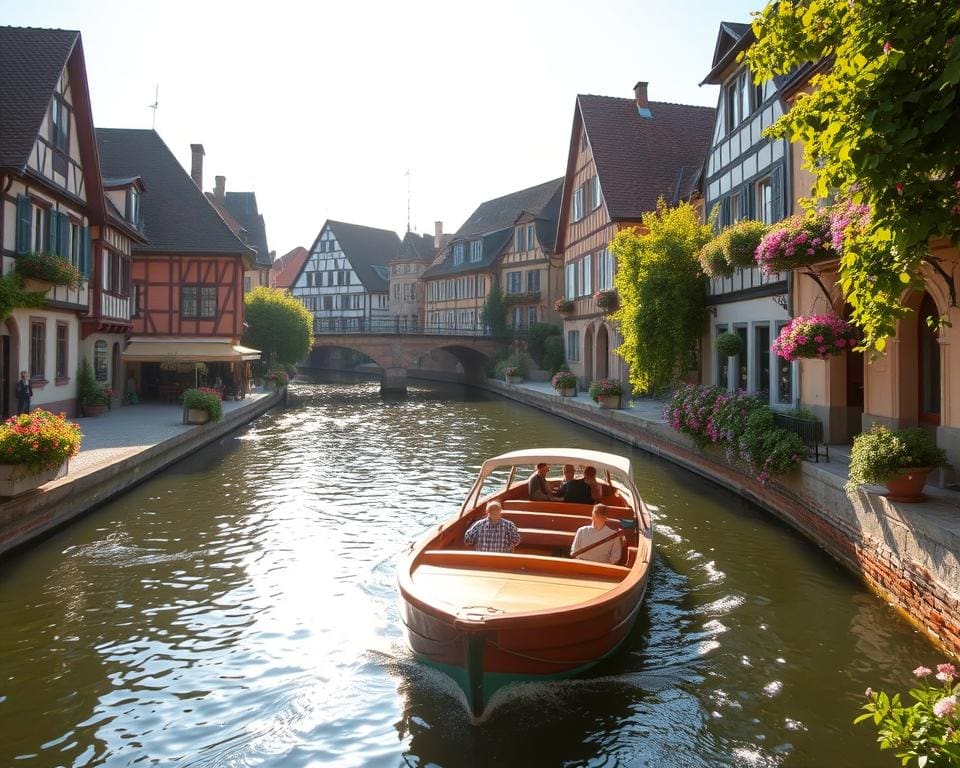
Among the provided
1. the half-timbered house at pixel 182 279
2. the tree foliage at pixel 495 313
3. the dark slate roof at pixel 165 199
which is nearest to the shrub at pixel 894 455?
the half-timbered house at pixel 182 279

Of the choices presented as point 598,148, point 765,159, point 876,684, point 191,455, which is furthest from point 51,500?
point 598,148

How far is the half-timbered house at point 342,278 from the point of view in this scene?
71062mm

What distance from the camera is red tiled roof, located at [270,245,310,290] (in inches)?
3312

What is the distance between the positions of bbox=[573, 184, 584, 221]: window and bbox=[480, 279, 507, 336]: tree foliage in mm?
15598

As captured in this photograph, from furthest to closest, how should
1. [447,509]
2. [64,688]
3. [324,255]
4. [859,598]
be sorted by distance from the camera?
[324,255] → [447,509] → [859,598] → [64,688]

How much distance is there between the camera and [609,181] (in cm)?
3216

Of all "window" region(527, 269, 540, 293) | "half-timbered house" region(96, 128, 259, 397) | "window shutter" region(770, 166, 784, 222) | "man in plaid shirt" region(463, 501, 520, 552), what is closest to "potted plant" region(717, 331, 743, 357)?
"window shutter" region(770, 166, 784, 222)

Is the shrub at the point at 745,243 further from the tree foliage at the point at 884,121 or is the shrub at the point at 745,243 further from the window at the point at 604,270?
the window at the point at 604,270

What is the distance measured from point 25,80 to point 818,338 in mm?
18584

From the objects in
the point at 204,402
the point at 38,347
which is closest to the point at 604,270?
the point at 204,402

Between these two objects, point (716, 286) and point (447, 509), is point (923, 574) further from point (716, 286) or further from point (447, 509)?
point (716, 286)

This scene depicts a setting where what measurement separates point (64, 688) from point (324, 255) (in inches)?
2654

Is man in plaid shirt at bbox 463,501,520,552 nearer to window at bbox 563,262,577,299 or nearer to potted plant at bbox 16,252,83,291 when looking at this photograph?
potted plant at bbox 16,252,83,291

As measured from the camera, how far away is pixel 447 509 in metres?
14.6
